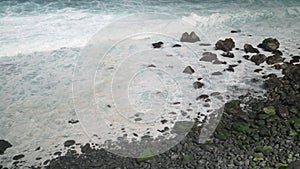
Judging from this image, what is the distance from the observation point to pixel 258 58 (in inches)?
332

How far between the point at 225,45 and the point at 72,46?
13.3 ft

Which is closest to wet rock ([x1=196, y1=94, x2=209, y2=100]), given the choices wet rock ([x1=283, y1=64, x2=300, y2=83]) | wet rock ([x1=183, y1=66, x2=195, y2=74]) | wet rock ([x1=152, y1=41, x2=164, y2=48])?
wet rock ([x1=183, y1=66, x2=195, y2=74])

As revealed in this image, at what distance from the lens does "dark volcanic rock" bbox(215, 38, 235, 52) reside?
915cm

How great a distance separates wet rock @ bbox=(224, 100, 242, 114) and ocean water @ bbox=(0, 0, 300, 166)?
214 millimetres

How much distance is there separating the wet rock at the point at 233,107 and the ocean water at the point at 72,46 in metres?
0.21

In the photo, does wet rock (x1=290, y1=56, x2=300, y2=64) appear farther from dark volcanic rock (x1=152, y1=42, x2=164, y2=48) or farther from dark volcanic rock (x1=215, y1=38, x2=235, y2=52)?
dark volcanic rock (x1=152, y1=42, x2=164, y2=48)

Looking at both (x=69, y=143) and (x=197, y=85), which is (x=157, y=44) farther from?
(x=69, y=143)

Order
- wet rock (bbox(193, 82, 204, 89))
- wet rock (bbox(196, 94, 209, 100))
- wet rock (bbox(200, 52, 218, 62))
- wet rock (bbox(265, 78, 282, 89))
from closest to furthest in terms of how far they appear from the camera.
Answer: wet rock (bbox(196, 94, 209, 100))
wet rock (bbox(265, 78, 282, 89))
wet rock (bbox(193, 82, 204, 89))
wet rock (bbox(200, 52, 218, 62))

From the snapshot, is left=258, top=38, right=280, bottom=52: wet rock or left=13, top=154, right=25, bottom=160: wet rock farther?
left=258, top=38, right=280, bottom=52: wet rock

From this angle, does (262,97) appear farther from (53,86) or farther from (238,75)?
(53,86)

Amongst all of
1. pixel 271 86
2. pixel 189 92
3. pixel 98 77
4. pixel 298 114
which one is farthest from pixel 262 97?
pixel 98 77

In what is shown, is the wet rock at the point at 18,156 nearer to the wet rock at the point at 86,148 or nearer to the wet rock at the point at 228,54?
the wet rock at the point at 86,148

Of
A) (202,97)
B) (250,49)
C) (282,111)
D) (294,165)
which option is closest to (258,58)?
(250,49)

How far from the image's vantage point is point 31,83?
7.75m
